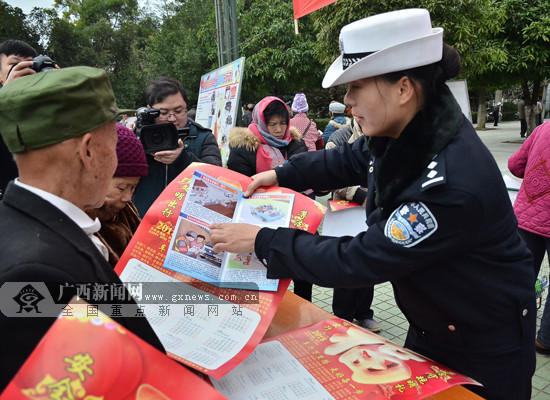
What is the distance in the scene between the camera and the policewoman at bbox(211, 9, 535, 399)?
3.41 ft

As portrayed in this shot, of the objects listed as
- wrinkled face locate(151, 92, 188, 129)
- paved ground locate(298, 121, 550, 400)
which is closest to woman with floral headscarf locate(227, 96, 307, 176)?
wrinkled face locate(151, 92, 188, 129)

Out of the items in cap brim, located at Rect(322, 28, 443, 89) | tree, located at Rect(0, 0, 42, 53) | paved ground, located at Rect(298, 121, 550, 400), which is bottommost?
paved ground, located at Rect(298, 121, 550, 400)

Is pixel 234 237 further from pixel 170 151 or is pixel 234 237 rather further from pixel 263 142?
pixel 263 142

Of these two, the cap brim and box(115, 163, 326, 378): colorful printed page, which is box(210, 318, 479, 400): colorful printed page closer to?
box(115, 163, 326, 378): colorful printed page

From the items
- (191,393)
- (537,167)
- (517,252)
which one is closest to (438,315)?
(517,252)

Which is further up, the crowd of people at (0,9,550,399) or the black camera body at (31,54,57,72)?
the black camera body at (31,54,57,72)

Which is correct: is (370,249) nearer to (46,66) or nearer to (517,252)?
(517,252)

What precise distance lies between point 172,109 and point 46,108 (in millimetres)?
1885

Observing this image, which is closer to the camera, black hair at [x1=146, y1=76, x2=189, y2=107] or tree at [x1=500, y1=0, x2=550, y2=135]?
black hair at [x1=146, y1=76, x2=189, y2=107]

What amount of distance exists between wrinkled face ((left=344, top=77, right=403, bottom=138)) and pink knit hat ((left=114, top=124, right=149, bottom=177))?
32.1 inches

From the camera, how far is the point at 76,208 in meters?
0.82

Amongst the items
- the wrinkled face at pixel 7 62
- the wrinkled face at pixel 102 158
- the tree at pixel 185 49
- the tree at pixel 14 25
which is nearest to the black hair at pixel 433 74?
the wrinkled face at pixel 102 158

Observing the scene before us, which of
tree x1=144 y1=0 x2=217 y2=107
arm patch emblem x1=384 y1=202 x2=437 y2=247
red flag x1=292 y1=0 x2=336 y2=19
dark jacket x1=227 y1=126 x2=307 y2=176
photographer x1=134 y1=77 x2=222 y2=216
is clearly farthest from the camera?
tree x1=144 y1=0 x2=217 y2=107

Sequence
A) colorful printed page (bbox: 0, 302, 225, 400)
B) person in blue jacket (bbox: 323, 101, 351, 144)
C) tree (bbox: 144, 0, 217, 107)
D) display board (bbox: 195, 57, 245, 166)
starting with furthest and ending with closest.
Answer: tree (bbox: 144, 0, 217, 107), person in blue jacket (bbox: 323, 101, 351, 144), display board (bbox: 195, 57, 245, 166), colorful printed page (bbox: 0, 302, 225, 400)
